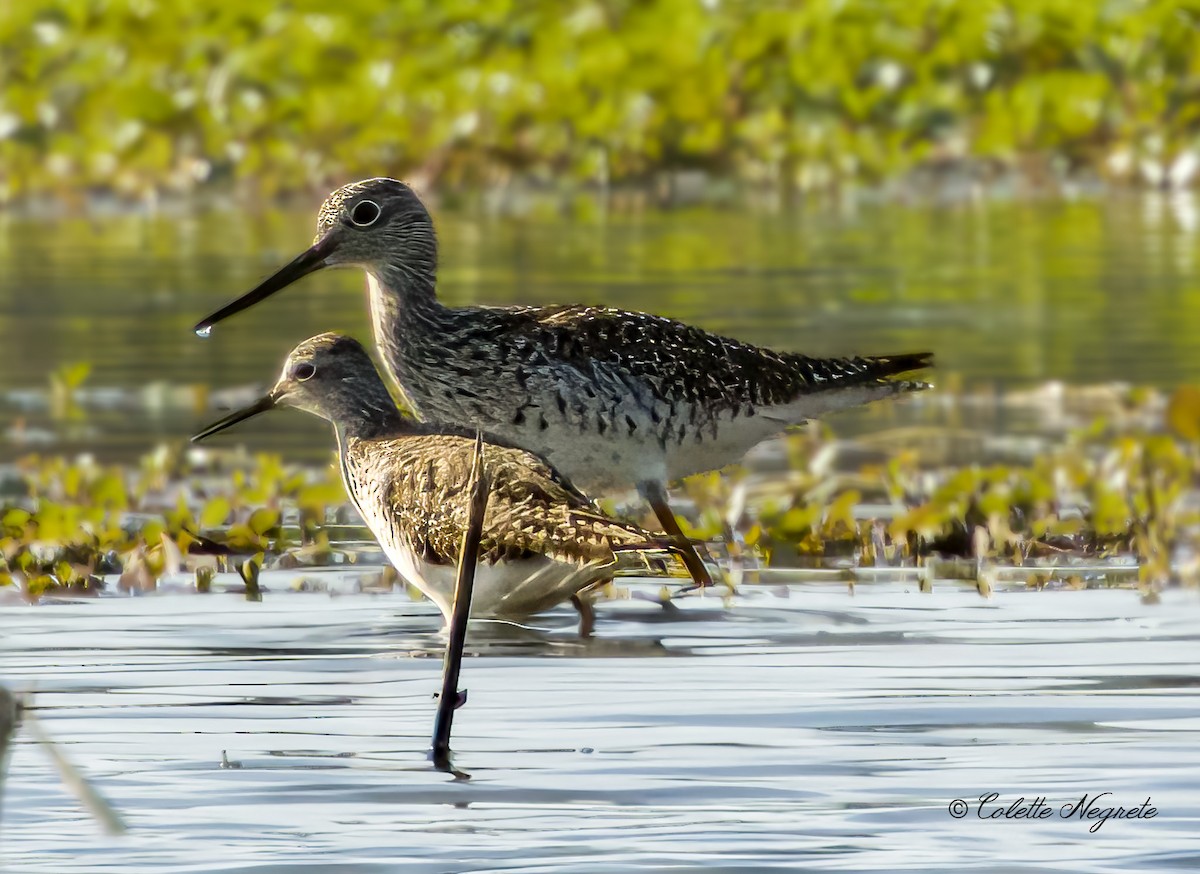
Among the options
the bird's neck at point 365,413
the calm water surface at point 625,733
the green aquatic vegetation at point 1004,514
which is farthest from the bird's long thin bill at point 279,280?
the green aquatic vegetation at point 1004,514

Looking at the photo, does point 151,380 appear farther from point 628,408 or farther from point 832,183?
point 832,183

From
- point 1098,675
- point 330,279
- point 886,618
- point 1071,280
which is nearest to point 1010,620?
point 886,618

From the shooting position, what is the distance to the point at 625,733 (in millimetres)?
6656

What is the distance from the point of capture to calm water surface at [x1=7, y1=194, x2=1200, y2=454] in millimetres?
15133

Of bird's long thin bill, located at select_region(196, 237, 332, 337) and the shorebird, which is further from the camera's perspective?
bird's long thin bill, located at select_region(196, 237, 332, 337)

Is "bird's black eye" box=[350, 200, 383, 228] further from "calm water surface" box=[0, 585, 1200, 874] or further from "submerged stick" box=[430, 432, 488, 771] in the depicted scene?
"submerged stick" box=[430, 432, 488, 771]

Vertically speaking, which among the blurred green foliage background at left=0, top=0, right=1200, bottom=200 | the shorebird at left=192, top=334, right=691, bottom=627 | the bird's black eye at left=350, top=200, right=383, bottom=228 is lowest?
the shorebird at left=192, top=334, right=691, bottom=627

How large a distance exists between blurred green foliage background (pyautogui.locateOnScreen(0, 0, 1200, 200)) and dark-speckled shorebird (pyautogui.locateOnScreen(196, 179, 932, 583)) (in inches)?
752

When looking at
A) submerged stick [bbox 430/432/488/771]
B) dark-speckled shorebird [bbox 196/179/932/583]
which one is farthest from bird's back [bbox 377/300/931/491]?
submerged stick [bbox 430/432/488/771]

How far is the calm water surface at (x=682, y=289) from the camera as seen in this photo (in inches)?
596

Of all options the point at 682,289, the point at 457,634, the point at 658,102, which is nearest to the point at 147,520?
the point at 457,634

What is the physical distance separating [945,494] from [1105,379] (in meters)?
4.88

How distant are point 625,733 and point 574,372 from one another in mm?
2393

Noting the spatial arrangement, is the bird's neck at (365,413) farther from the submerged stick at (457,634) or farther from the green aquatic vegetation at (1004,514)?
the submerged stick at (457,634)
